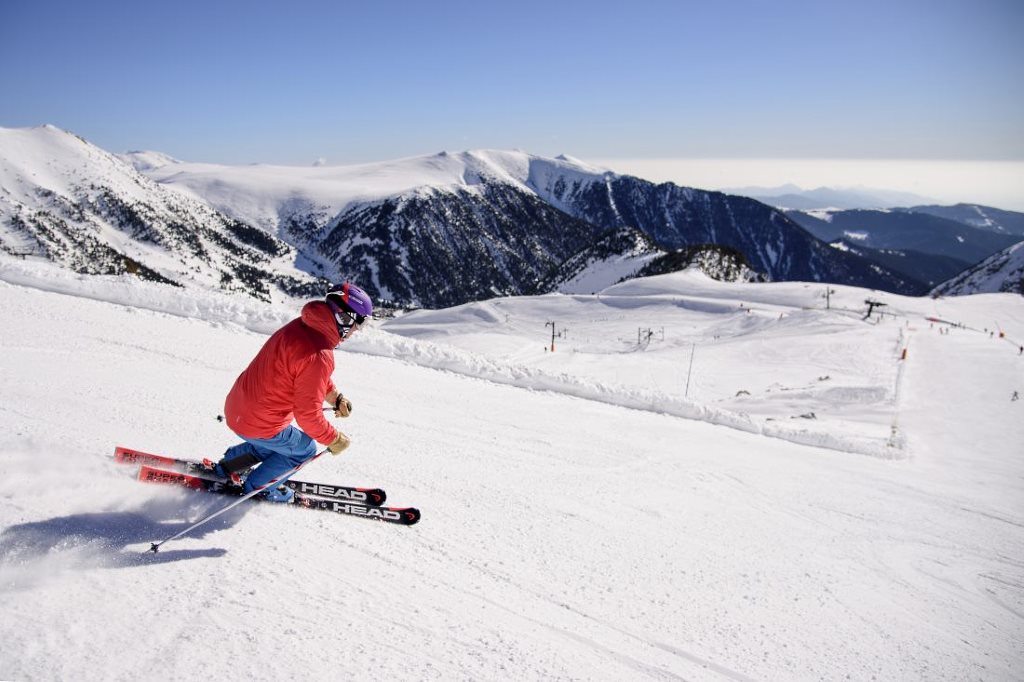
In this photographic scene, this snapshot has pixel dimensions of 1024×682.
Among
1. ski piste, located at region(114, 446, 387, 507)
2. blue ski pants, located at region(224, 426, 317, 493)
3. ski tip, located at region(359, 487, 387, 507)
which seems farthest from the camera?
ski tip, located at region(359, 487, 387, 507)

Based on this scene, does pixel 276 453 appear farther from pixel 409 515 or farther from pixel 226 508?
pixel 409 515

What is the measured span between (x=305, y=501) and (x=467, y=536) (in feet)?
5.70

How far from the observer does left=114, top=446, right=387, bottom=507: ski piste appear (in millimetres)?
5281

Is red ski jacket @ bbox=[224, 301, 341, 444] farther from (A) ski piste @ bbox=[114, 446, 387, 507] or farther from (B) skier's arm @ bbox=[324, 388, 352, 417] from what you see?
(A) ski piste @ bbox=[114, 446, 387, 507]

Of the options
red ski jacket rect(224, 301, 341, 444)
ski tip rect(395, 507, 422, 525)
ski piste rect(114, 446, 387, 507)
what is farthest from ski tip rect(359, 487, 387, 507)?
red ski jacket rect(224, 301, 341, 444)

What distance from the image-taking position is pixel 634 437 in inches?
385

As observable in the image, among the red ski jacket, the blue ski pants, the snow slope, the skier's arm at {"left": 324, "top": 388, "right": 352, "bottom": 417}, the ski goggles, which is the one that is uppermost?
the ski goggles

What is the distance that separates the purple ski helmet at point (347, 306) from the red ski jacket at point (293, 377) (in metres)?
0.07

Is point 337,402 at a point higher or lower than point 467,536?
higher

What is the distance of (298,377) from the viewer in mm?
4621

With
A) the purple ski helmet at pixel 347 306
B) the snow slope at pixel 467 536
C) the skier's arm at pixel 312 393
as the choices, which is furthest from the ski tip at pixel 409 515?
the purple ski helmet at pixel 347 306

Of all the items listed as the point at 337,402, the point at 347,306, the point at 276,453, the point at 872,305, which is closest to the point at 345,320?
the point at 347,306

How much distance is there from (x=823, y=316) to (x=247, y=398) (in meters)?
49.7

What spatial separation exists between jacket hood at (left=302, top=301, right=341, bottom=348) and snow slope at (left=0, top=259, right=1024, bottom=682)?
1.97 m
